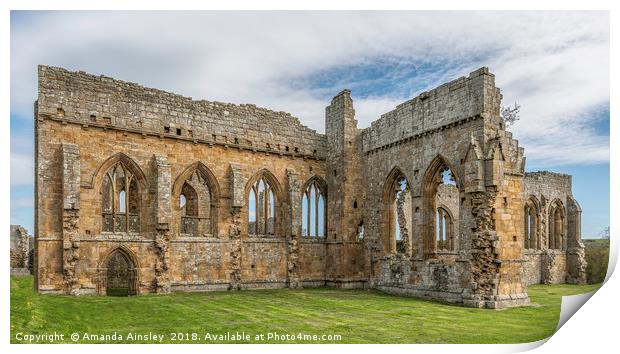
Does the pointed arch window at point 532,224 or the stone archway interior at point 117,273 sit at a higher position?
the pointed arch window at point 532,224

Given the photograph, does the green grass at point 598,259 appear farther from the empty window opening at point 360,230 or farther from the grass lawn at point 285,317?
the empty window opening at point 360,230

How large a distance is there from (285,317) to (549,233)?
19459 millimetres

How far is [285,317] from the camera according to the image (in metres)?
11.8

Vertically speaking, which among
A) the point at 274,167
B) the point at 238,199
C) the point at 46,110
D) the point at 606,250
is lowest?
the point at 606,250

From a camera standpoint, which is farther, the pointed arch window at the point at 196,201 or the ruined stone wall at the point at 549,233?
the ruined stone wall at the point at 549,233

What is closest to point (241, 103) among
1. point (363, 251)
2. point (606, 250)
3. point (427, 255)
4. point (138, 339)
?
point (363, 251)

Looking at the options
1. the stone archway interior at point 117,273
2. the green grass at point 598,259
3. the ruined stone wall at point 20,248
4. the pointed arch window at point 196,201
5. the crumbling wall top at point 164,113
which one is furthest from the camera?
the ruined stone wall at point 20,248

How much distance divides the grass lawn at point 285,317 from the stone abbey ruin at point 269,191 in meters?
1.39

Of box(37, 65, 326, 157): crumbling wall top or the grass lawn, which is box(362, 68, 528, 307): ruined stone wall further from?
box(37, 65, 326, 157): crumbling wall top

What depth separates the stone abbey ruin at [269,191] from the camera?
48.4 ft

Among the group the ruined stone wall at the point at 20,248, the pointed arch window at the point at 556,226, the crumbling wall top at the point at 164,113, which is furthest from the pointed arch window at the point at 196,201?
the pointed arch window at the point at 556,226

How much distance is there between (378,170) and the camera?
768 inches

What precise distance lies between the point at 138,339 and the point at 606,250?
948 cm

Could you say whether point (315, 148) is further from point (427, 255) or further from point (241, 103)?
point (427, 255)
